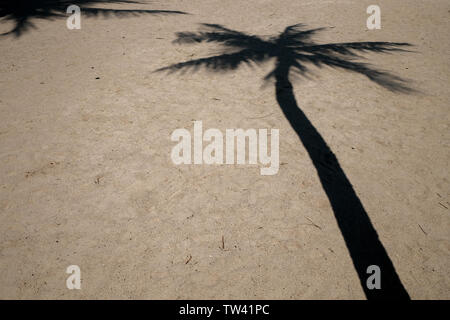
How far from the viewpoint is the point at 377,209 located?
3652 millimetres

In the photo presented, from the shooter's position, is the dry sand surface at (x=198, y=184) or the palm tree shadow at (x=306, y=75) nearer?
the dry sand surface at (x=198, y=184)

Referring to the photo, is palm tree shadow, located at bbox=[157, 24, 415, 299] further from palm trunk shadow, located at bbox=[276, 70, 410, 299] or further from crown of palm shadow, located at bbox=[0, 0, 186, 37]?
crown of palm shadow, located at bbox=[0, 0, 186, 37]

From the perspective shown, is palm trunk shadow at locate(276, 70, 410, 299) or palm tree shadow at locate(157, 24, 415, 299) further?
palm tree shadow at locate(157, 24, 415, 299)

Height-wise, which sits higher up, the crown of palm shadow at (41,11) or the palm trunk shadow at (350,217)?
the crown of palm shadow at (41,11)

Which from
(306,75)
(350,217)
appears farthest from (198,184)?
(306,75)

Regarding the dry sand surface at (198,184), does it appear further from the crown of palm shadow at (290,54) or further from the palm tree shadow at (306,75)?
the crown of palm shadow at (290,54)

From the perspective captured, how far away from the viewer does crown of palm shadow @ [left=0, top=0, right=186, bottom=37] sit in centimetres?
937

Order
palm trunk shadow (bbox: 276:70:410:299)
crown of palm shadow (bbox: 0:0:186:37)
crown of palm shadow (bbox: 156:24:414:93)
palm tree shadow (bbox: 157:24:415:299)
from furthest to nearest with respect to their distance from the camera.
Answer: crown of palm shadow (bbox: 0:0:186:37)
crown of palm shadow (bbox: 156:24:414:93)
palm tree shadow (bbox: 157:24:415:299)
palm trunk shadow (bbox: 276:70:410:299)

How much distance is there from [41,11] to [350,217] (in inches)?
505

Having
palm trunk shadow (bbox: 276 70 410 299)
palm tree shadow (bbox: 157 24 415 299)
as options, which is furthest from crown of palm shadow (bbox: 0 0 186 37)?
palm trunk shadow (bbox: 276 70 410 299)

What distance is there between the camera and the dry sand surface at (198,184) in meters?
2.94

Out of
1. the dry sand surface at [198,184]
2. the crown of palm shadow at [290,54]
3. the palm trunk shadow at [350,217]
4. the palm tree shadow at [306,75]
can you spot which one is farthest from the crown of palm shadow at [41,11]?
the palm trunk shadow at [350,217]

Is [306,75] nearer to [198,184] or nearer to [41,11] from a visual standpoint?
[198,184]

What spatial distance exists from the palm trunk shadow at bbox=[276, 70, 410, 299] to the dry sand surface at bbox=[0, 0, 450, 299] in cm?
9
